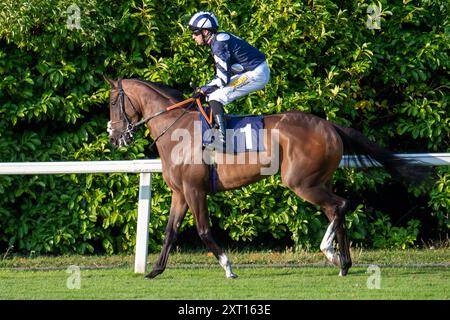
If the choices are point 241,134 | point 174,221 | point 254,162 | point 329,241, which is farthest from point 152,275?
point 329,241

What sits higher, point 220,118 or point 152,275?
point 220,118

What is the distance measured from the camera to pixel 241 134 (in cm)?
923

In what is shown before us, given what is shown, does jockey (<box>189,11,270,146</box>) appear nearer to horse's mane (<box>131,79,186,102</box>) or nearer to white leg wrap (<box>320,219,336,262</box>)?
horse's mane (<box>131,79,186,102</box>)

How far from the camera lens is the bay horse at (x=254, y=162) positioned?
9.12 meters

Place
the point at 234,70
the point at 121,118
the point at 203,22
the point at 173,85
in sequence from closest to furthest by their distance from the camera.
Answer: the point at 203,22 → the point at 234,70 → the point at 121,118 → the point at 173,85

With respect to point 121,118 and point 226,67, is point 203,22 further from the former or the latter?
point 121,118

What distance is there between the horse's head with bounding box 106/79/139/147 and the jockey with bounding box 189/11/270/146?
2.40 ft

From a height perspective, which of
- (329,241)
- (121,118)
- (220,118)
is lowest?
(329,241)

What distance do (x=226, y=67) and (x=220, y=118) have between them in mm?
483

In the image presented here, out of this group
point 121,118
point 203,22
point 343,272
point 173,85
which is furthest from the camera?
point 173,85

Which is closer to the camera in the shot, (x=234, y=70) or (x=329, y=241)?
(x=329, y=241)

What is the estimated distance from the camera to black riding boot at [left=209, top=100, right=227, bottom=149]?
9.15 m

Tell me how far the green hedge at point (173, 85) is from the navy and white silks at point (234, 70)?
53.4 inches

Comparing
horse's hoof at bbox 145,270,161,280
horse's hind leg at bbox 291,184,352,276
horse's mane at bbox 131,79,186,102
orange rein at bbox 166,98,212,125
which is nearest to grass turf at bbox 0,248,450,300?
horse's hoof at bbox 145,270,161,280
